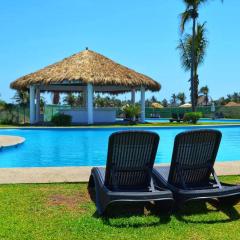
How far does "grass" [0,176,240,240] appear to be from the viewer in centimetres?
388

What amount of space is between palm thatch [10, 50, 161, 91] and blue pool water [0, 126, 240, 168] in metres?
4.24

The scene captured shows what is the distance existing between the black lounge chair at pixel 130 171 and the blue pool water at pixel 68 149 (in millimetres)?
5510

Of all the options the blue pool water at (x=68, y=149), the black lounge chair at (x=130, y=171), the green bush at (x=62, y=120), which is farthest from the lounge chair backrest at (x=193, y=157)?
the green bush at (x=62, y=120)

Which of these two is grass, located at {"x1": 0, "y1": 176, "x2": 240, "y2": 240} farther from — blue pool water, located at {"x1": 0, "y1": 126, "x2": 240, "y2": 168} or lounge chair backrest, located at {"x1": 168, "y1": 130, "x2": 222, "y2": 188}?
blue pool water, located at {"x1": 0, "y1": 126, "x2": 240, "y2": 168}

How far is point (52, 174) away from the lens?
7.05 metres

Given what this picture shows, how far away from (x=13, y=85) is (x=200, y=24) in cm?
1419

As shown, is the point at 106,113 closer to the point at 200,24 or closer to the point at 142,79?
the point at 142,79

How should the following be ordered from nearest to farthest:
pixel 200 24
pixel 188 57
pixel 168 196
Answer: pixel 168 196 → pixel 200 24 → pixel 188 57

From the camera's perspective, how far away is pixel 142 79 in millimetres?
25391

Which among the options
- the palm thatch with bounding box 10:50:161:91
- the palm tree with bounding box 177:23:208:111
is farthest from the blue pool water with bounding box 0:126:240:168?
the palm tree with bounding box 177:23:208:111

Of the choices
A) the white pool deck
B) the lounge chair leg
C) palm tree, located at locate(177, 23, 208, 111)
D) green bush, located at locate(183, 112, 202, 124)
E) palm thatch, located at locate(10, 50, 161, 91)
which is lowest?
the white pool deck

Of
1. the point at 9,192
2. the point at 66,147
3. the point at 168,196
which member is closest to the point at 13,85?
the point at 66,147

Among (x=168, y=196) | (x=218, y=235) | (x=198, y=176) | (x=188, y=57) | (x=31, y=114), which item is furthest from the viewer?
(x=188, y=57)

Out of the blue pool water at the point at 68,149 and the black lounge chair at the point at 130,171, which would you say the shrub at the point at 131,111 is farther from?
the black lounge chair at the point at 130,171
